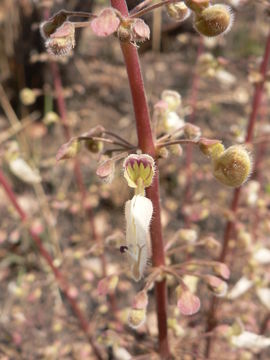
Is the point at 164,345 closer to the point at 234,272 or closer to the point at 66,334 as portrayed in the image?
the point at 66,334

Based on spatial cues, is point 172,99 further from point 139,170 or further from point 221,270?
point 221,270

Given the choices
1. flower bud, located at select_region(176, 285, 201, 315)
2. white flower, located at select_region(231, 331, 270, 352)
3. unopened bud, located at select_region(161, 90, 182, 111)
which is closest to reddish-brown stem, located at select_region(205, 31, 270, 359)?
white flower, located at select_region(231, 331, 270, 352)

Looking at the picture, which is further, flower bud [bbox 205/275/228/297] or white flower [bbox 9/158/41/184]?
white flower [bbox 9/158/41/184]

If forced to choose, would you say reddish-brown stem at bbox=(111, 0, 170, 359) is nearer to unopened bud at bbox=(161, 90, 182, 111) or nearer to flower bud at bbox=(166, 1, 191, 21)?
flower bud at bbox=(166, 1, 191, 21)

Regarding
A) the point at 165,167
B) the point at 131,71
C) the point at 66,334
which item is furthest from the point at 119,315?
the point at 131,71

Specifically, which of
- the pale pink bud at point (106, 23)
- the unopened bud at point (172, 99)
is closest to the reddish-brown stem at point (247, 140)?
the unopened bud at point (172, 99)

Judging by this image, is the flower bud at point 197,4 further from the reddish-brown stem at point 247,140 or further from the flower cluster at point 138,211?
the reddish-brown stem at point 247,140
